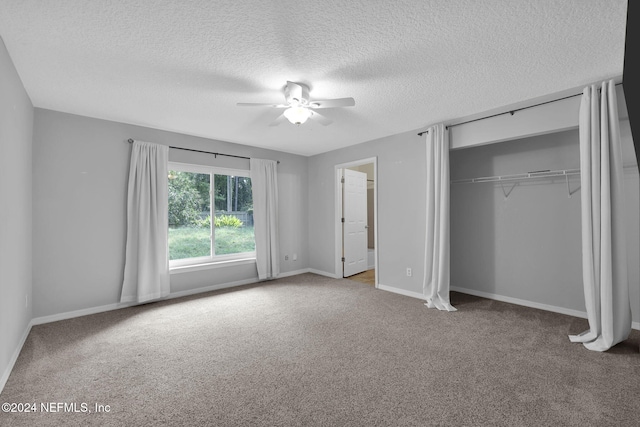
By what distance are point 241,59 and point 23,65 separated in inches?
74.2

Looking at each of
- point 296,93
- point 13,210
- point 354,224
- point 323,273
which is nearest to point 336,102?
point 296,93

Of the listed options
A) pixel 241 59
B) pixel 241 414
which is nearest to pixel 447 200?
pixel 241 59

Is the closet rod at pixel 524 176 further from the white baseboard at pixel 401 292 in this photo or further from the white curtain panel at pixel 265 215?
the white curtain panel at pixel 265 215

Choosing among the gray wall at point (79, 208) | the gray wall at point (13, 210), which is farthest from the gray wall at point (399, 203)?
the gray wall at point (13, 210)

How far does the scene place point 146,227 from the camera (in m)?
4.02

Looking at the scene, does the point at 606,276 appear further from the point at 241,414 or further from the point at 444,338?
the point at 241,414

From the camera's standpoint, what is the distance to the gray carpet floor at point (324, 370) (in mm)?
1849

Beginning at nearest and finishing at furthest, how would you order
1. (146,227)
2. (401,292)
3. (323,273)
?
Answer: (146,227) < (401,292) < (323,273)

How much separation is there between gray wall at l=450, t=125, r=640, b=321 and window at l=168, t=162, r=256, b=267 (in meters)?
3.61

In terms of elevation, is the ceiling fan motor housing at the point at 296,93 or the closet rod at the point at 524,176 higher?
the ceiling fan motor housing at the point at 296,93

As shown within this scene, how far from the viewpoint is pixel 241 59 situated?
7.79 feet

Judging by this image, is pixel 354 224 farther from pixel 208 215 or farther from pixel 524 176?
pixel 524 176

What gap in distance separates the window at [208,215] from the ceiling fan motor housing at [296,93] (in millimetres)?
2535

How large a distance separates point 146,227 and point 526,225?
17.0ft
